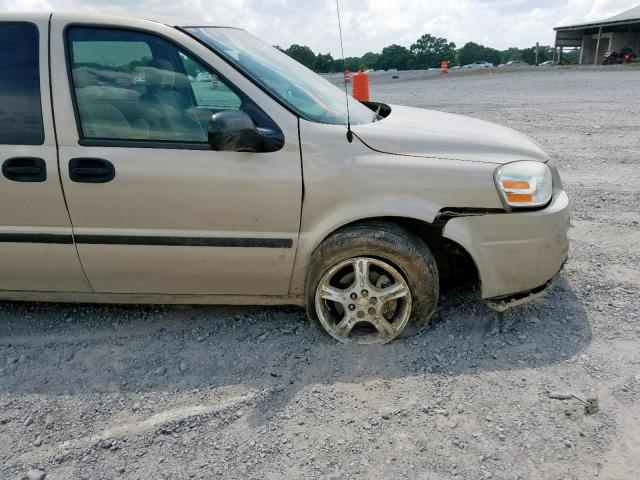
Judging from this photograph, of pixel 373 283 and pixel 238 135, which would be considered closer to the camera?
pixel 238 135

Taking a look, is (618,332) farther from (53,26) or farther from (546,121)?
(546,121)

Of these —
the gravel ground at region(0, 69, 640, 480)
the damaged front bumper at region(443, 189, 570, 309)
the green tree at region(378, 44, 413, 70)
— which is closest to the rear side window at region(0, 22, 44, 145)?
the gravel ground at region(0, 69, 640, 480)

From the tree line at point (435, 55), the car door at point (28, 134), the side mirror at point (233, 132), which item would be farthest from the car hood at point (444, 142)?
the tree line at point (435, 55)

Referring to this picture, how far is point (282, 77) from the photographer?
3.09 metres

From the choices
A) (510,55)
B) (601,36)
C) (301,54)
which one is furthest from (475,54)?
(301,54)

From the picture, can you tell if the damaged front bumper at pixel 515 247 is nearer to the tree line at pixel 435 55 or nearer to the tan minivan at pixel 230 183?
the tan minivan at pixel 230 183

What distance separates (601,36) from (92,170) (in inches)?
1759

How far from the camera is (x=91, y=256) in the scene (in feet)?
9.76

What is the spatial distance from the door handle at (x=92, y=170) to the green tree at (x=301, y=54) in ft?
5.36

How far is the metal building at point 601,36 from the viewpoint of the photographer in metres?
36.6

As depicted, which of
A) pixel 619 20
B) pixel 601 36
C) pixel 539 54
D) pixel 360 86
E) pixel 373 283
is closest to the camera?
pixel 373 283

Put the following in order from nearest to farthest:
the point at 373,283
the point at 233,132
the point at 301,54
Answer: the point at 233,132
the point at 373,283
the point at 301,54

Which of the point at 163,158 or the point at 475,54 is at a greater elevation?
the point at 163,158

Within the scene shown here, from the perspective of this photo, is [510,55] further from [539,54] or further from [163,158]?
[163,158]
